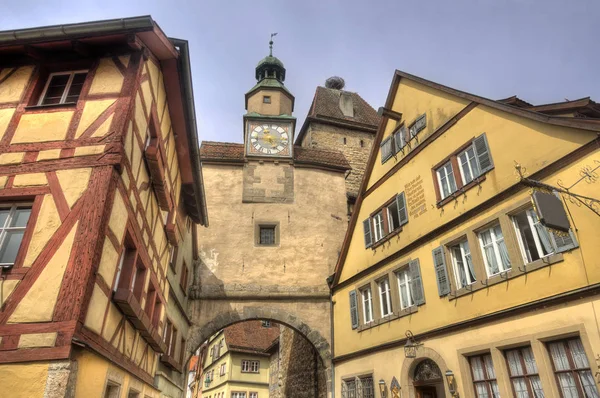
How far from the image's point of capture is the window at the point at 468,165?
8.72m

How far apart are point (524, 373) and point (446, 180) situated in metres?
4.29

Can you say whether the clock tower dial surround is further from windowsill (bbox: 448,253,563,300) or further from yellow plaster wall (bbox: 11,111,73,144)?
yellow plaster wall (bbox: 11,111,73,144)

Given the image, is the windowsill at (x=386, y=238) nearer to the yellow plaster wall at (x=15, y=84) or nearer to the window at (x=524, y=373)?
the window at (x=524, y=373)

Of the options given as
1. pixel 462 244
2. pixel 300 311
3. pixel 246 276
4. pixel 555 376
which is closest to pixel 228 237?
pixel 246 276

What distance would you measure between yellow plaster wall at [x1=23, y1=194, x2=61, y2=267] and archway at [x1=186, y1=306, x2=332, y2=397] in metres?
9.11

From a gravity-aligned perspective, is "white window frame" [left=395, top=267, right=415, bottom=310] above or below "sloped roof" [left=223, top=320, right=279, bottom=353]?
below

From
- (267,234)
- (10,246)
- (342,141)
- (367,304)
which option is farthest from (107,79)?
(342,141)

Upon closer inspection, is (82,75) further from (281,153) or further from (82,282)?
(281,153)

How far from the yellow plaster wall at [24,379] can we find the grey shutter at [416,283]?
24.2 ft

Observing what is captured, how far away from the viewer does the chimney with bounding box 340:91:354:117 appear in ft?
94.4

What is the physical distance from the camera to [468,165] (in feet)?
29.3

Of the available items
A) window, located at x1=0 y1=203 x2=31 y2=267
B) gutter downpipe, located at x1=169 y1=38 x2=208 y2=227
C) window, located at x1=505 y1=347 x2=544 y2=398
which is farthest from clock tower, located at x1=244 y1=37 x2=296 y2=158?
window, located at x1=0 y1=203 x2=31 y2=267

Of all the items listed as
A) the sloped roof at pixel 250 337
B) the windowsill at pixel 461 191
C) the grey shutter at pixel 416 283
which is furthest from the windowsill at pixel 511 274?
the sloped roof at pixel 250 337

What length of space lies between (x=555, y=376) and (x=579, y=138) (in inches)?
143
